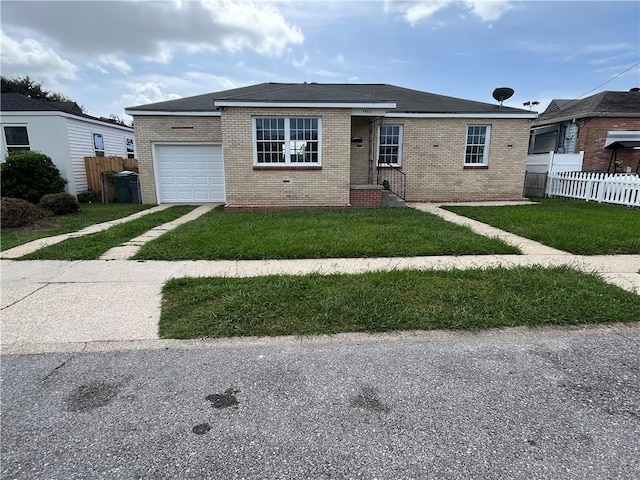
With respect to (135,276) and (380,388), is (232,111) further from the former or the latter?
(380,388)

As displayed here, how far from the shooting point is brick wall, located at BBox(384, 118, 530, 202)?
45.0 feet

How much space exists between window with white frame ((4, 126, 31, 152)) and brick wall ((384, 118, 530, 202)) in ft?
46.5

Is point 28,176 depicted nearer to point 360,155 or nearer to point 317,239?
point 360,155

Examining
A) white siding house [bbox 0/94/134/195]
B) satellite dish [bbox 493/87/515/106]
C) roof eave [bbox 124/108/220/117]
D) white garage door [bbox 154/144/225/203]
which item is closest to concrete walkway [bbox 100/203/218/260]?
white garage door [bbox 154/144/225/203]

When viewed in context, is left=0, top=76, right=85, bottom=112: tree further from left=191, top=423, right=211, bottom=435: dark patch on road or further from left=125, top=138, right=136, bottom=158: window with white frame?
left=191, top=423, right=211, bottom=435: dark patch on road

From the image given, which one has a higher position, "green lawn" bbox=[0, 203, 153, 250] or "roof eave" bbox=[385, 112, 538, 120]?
"roof eave" bbox=[385, 112, 538, 120]

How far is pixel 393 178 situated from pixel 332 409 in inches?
486

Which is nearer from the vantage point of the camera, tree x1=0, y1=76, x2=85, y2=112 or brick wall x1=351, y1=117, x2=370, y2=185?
brick wall x1=351, y1=117, x2=370, y2=185

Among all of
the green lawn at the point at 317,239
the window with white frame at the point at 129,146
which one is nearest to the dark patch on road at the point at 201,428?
the green lawn at the point at 317,239

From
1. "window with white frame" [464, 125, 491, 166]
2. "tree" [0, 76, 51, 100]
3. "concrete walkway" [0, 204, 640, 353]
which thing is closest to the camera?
"concrete walkway" [0, 204, 640, 353]

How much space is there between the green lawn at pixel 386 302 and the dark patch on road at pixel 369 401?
998 millimetres

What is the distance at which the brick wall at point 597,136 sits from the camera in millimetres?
18000

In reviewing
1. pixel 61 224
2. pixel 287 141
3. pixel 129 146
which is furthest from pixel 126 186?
pixel 287 141

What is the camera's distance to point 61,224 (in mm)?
9727
